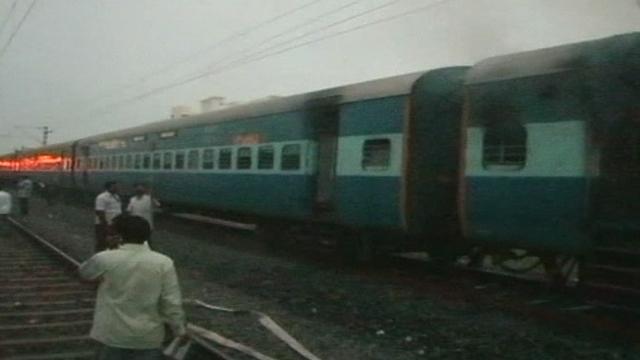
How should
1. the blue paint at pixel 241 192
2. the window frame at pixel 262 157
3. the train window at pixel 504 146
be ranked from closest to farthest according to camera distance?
the train window at pixel 504 146 → the blue paint at pixel 241 192 → the window frame at pixel 262 157

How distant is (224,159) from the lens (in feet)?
62.1

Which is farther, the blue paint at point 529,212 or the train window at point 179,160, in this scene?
the train window at point 179,160

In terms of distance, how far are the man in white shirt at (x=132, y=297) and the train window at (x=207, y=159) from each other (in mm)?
15054

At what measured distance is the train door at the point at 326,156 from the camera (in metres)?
14.3

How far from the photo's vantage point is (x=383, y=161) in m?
12.8

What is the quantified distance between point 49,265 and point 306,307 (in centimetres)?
622

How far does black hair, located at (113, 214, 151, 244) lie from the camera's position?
15.2 feet

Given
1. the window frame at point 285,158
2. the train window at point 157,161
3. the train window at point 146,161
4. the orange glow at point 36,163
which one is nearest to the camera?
the window frame at point 285,158

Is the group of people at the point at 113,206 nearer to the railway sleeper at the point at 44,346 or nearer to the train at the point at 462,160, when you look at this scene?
the train at the point at 462,160

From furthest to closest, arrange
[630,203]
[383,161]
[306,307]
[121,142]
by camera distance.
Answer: [121,142] → [383,161] → [306,307] → [630,203]

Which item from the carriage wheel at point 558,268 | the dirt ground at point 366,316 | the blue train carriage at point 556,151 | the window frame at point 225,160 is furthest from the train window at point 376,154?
the window frame at point 225,160

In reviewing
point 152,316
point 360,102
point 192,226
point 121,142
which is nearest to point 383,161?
point 360,102

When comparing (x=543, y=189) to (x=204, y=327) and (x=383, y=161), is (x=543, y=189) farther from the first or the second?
(x=204, y=327)

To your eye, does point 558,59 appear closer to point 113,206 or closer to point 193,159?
point 113,206
